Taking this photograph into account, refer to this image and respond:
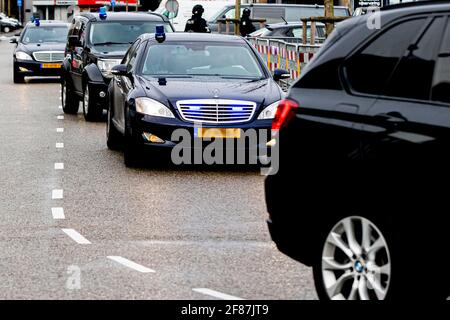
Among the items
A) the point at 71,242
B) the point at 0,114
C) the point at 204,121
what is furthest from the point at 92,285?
the point at 0,114

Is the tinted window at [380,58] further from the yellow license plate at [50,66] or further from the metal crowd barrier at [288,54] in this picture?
the yellow license plate at [50,66]

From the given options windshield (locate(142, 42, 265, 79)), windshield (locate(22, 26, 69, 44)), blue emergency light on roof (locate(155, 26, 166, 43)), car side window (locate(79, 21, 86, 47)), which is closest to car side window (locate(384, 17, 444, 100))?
windshield (locate(142, 42, 265, 79))

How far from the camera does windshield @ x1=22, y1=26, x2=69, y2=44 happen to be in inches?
1401

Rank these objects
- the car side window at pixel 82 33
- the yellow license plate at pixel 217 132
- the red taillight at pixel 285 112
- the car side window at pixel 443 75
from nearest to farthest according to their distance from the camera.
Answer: the car side window at pixel 443 75 → the red taillight at pixel 285 112 → the yellow license plate at pixel 217 132 → the car side window at pixel 82 33

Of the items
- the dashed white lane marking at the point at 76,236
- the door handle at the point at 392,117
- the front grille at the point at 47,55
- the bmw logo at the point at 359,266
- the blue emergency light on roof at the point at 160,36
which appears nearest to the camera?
the door handle at the point at 392,117

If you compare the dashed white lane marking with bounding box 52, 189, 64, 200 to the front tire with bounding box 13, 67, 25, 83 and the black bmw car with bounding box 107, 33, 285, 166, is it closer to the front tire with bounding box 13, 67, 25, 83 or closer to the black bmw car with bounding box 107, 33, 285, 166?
the black bmw car with bounding box 107, 33, 285, 166

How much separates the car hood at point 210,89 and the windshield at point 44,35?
20.6 metres

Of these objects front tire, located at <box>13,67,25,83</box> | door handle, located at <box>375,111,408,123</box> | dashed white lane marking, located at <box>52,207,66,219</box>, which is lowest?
front tire, located at <box>13,67,25,83</box>

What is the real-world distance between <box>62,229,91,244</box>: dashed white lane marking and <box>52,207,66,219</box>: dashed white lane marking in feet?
2.44

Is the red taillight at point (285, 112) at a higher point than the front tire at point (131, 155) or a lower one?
higher

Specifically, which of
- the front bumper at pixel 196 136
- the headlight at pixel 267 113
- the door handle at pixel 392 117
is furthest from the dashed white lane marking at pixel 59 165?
the door handle at pixel 392 117

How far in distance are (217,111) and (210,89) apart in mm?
503

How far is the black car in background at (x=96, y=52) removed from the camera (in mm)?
21344

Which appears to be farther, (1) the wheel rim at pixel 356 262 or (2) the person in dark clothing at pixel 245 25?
(2) the person in dark clothing at pixel 245 25
